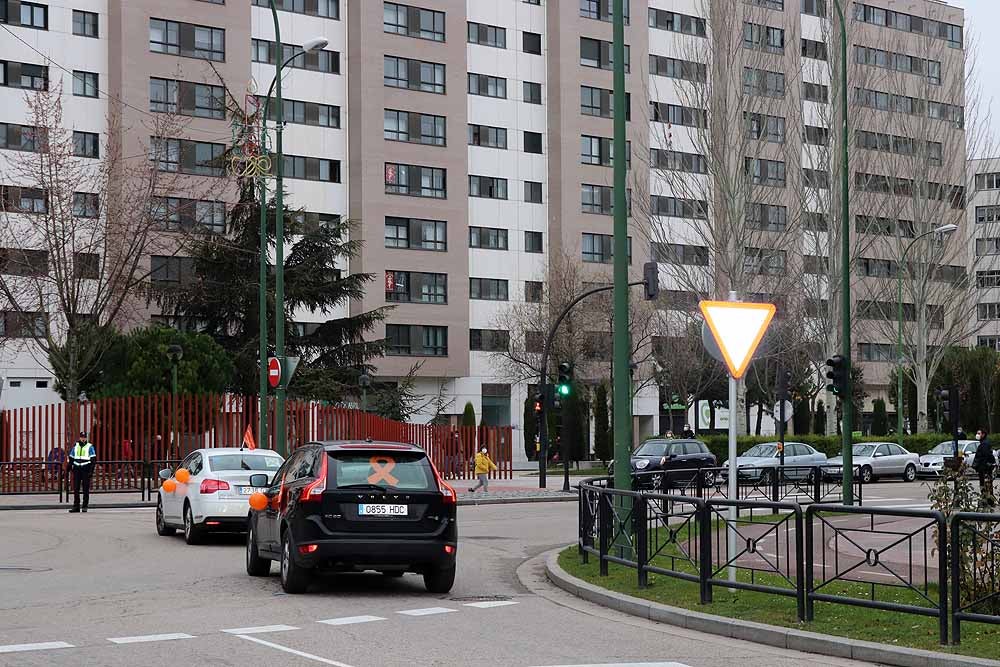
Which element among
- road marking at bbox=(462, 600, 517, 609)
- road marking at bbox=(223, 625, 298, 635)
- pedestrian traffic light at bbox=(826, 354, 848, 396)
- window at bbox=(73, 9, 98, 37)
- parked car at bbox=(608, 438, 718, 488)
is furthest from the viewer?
window at bbox=(73, 9, 98, 37)

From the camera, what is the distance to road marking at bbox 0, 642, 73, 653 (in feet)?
32.9

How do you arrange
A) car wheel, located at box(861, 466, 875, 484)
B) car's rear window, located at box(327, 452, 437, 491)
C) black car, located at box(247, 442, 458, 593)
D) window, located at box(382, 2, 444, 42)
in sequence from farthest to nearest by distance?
window, located at box(382, 2, 444, 42) → car wheel, located at box(861, 466, 875, 484) → car's rear window, located at box(327, 452, 437, 491) → black car, located at box(247, 442, 458, 593)

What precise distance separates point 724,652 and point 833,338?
46.1 m

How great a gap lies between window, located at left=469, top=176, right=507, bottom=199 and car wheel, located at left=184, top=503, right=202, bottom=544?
52381 millimetres

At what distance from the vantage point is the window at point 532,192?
241ft

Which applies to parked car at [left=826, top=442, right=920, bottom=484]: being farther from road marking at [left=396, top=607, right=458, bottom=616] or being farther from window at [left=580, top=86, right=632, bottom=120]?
road marking at [left=396, top=607, right=458, bottom=616]

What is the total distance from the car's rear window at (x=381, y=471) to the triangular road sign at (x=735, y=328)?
3.35m

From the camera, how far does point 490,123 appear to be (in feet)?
237

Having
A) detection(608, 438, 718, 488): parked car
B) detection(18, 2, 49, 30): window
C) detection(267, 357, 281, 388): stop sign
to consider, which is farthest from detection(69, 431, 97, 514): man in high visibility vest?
detection(18, 2, 49, 30): window

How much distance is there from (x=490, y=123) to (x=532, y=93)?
11.1ft

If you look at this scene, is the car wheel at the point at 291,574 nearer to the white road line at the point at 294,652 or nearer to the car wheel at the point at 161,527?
the white road line at the point at 294,652

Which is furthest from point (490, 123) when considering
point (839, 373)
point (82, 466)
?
point (839, 373)

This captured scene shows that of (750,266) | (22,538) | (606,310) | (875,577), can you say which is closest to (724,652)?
(875,577)

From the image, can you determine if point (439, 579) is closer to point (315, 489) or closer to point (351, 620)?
point (315, 489)
